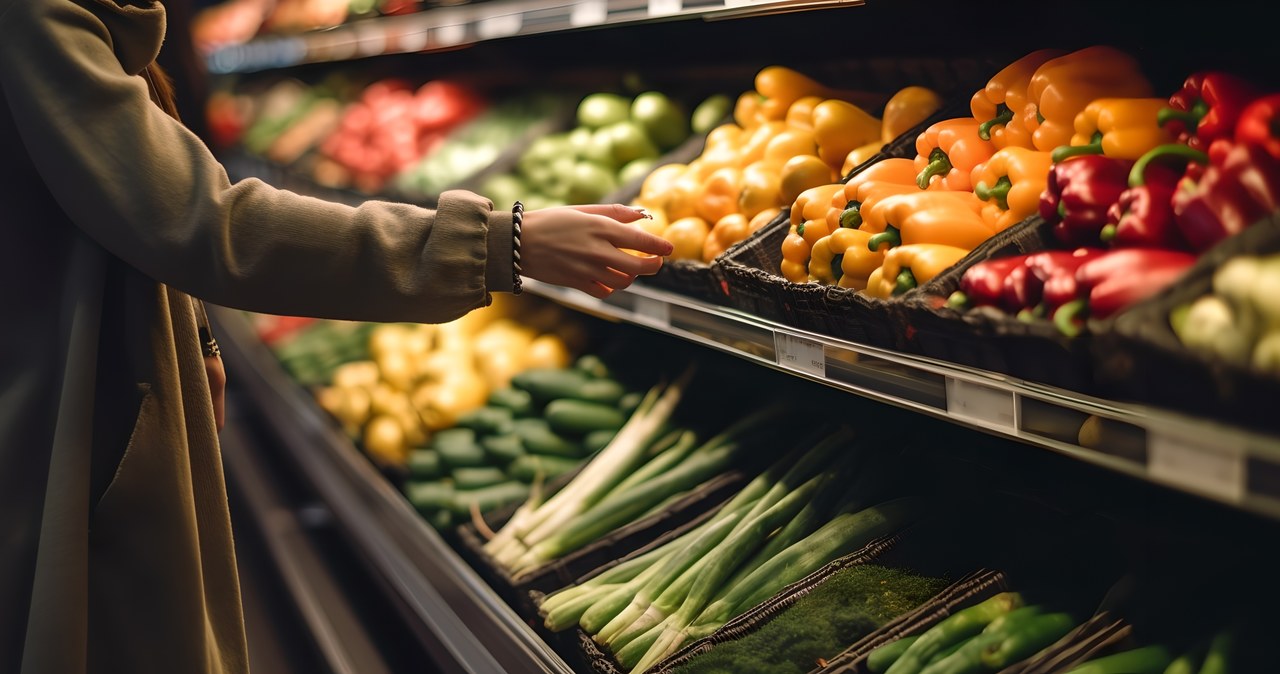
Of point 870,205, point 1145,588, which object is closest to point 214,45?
point 870,205

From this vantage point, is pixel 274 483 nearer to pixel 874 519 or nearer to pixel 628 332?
pixel 628 332

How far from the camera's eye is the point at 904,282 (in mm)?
1251

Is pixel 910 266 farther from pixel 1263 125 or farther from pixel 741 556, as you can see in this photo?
pixel 741 556

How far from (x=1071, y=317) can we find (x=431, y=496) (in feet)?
5.57

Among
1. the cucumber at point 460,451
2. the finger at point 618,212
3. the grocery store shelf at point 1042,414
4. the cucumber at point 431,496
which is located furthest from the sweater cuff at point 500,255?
the cucumber at point 460,451

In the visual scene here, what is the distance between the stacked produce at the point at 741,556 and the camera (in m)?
1.53

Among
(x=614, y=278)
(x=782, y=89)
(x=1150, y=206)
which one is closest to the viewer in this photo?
(x=1150, y=206)

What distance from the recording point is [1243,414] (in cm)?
71

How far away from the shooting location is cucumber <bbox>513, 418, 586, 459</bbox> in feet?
7.64

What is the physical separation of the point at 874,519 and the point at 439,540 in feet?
3.57

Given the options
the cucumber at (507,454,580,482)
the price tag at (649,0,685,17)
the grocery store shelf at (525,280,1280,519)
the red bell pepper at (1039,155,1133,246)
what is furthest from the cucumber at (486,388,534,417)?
the red bell pepper at (1039,155,1133,246)

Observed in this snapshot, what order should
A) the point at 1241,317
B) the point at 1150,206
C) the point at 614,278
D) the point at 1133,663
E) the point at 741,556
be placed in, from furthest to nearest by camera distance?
the point at 741,556 → the point at 614,278 → the point at 1133,663 → the point at 1150,206 → the point at 1241,317

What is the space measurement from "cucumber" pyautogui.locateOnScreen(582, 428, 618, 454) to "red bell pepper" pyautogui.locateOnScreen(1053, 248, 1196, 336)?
4.63ft

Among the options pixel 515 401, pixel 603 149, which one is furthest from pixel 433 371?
pixel 603 149
